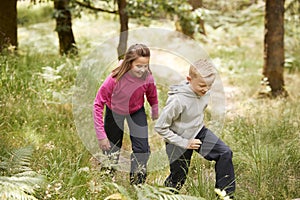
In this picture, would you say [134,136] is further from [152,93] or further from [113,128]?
[152,93]

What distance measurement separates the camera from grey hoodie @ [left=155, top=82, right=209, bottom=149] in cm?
391

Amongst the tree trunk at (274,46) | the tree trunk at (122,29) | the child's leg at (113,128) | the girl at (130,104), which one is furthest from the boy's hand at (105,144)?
the tree trunk at (274,46)

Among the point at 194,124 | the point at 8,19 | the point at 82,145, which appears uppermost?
the point at 8,19

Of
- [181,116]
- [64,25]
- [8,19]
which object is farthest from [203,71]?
[64,25]

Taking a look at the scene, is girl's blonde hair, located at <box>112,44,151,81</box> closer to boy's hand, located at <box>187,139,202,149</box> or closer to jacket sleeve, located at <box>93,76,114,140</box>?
jacket sleeve, located at <box>93,76,114,140</box>

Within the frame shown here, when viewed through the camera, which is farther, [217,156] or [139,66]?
[139,66]

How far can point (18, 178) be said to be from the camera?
3322mm

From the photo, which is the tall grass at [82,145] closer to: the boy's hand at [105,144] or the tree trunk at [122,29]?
the boy's hand at [105,144]

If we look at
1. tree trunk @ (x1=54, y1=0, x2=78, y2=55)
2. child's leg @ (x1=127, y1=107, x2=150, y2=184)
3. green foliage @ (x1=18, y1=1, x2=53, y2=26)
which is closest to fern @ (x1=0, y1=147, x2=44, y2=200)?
child's leg @ (x1=127, y1=107, x2=150, y2=184)

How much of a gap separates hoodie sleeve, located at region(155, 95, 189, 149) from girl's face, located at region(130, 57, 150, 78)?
0.47 m

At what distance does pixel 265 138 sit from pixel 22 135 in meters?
3.13

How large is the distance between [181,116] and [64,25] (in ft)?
18.1

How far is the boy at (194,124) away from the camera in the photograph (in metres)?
3.91

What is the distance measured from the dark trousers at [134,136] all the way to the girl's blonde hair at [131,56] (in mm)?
492
